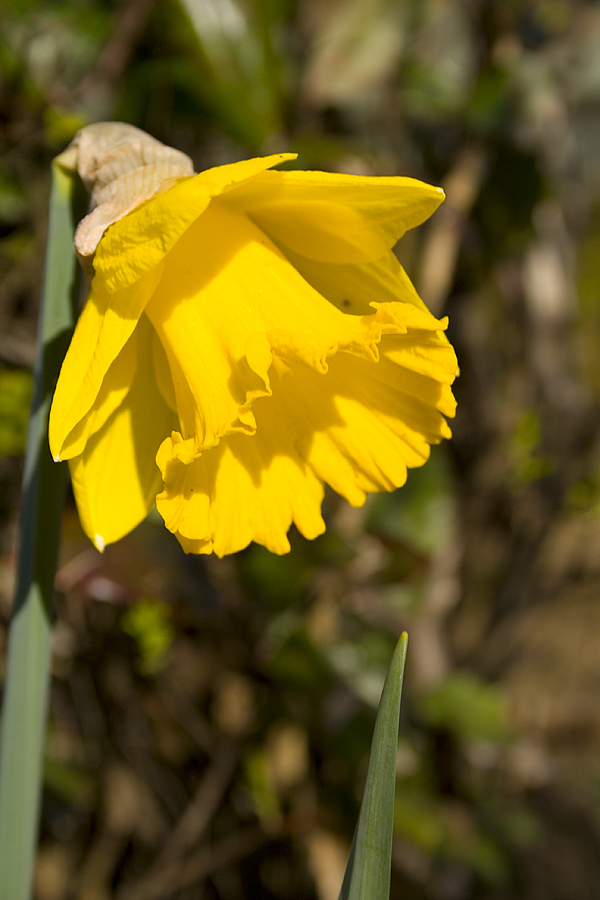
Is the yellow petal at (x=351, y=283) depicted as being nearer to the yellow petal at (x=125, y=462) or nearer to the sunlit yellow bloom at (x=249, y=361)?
the sunlit yellow bloom at (x=249, y=361)

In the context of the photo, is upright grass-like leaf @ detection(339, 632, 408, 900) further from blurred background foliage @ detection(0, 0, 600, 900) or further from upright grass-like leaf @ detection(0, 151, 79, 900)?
blurred background foliage @ detection(0, 0, 600, 900)

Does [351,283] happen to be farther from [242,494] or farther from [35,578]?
[35,578]

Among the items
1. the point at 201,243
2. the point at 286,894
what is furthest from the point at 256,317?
the point at 286,894

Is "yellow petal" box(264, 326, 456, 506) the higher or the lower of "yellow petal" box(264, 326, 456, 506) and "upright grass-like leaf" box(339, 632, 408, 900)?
the higher

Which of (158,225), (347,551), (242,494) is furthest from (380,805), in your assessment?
(347,551)

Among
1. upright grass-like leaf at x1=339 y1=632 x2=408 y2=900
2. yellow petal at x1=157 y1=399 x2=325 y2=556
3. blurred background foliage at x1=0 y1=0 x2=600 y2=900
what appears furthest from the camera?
blurred background foliage at x1=0 y1=0 x2=600 y2=900

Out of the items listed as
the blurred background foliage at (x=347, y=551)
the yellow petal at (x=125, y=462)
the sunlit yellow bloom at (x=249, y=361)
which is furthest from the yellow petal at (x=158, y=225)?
the blurred background foliage at (x=347, y=551)

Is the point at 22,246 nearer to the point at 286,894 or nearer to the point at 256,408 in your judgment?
the point at 256,408

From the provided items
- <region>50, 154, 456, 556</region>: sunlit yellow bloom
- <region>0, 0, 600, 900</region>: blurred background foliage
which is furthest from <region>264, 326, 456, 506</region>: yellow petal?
<region>0, 0, 600, 900</region>: blurred background foliage
